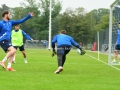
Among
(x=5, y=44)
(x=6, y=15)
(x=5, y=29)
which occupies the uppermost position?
(x=6, y=15)

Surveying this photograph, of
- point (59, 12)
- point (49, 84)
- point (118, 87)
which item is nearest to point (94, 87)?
point (118, 87)

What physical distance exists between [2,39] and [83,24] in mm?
61972

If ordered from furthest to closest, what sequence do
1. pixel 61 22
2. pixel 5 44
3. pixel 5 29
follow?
pixel 61 22
pixel 5 44
pixel 5 29

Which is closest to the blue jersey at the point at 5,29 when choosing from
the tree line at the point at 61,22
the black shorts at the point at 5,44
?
the black shorts at the point at 5,44

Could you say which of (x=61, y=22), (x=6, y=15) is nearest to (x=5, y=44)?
(x=6, y=15)

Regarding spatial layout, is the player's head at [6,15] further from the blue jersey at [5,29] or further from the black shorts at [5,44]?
the black shorts at [5,44]

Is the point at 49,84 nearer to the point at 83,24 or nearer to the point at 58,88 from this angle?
the point at 58,88

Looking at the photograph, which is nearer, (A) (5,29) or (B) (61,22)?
(A) (5,29)

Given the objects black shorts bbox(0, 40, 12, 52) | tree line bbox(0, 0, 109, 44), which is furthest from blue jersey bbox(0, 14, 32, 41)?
tree line bbox(0, 0, 109, 44)

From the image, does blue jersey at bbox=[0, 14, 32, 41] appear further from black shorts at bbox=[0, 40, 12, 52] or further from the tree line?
the tree line

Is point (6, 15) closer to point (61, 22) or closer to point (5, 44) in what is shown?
point (5, 44)

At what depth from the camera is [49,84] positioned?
8383mm

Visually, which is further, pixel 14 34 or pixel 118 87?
pixel 14 34

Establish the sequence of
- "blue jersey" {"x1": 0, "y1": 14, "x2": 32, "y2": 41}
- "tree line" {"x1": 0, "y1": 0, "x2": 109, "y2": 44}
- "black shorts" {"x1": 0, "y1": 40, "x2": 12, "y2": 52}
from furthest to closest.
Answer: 1. "tree line" {"x1": 0, "y1": 0, "x2": 109, "y2": 44}
2. "black shorts" {"x1": 0, "y1": 40, "x2": 12, "y2": 52}
3. "blue jersey" {"x1": 0, "y1": 14, "x2": 32, "y2": 41}
